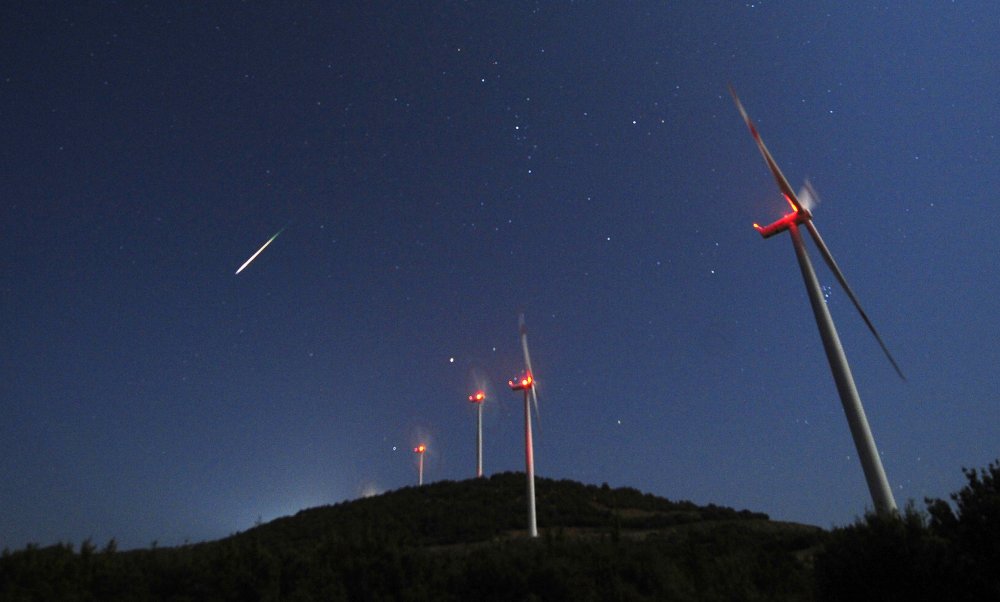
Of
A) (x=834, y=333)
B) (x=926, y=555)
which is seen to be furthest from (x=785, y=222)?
(x=926, y=555)

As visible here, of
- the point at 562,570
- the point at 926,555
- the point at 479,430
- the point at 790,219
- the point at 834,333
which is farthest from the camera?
the point at 479,430

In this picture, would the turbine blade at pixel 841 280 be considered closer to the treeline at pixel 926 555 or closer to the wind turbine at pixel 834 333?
the wind turbine at pixel 834 333

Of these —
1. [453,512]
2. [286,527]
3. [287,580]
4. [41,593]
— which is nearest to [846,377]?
[287,580]

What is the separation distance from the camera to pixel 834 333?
67.5 ft

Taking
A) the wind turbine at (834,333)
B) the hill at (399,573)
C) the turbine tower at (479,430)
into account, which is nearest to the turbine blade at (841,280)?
the wind turbine at (834,333)

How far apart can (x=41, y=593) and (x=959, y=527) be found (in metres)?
18.2

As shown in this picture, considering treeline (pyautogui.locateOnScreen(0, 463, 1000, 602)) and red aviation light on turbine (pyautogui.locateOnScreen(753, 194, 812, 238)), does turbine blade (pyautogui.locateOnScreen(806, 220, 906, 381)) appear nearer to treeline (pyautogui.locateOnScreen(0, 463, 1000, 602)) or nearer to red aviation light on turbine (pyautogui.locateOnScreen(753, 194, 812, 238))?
red aviation light on turbine (pyautogui.locateOnScreen(753, 194, 812, 238))

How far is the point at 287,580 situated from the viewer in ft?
47.0

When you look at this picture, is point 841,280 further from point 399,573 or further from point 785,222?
point 399,573

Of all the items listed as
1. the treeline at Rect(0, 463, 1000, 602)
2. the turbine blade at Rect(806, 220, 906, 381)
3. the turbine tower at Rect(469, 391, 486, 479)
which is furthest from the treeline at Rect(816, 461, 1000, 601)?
the turbine tower at Rect(469, 391, 486, 479)

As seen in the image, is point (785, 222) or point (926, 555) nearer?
point (926, 555)

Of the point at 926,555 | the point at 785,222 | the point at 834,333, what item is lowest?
the point at 926,555

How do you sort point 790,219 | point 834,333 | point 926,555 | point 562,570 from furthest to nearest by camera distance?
point 790,219 < point 834,333 < point 562,570 < point 926,555

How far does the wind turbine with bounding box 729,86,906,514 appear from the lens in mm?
17453
